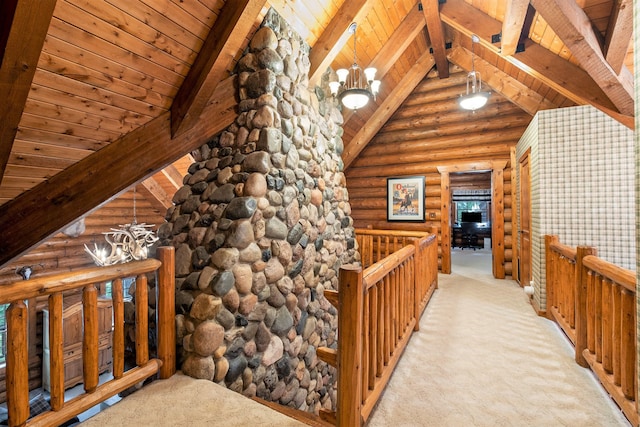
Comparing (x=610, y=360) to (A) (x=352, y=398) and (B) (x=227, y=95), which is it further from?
(B) (x=227, y=95)

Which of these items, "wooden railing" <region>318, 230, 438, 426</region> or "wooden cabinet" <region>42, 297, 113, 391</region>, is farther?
"wooden cabinet" <region>42, 297, 113, 391</region>

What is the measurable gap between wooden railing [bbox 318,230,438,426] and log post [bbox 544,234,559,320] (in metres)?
1.75

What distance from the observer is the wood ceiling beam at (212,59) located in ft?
7.17

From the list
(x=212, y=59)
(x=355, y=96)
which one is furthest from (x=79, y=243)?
(x=355, y=96)

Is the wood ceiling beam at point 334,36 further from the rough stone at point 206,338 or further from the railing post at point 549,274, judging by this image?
the railing post at point 549,274

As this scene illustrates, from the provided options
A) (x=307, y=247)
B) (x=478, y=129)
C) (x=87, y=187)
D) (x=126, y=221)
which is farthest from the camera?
(x=126, y=221)

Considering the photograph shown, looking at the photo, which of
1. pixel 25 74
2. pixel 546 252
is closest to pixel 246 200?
pixel 25 74

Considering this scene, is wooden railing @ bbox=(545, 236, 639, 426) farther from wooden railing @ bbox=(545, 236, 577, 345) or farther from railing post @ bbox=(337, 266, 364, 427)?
railing post @ bbox=(337, 266, 364, 427)

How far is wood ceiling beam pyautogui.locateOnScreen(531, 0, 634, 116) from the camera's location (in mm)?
2389

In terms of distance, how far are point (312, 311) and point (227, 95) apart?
8.10ft

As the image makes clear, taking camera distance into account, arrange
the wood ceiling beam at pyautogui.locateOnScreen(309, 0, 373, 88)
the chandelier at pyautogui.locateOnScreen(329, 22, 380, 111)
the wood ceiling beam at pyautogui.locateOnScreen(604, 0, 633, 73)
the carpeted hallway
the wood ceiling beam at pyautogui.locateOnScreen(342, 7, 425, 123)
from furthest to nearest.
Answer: the wood ceiling beam at pyautogui.locateOnScreen(342, 7, 425, 123)
the chandelier at pyautogui.locateOnScreen(329, 22, 380, 111)
the wood ceiling beam at pyautogui.locateOnScreen(309, 0, 373, 88)
the wood ceiling beam at pyautogui.locateOnScreen(604, 0, 633, 73)
the carpeted hallway

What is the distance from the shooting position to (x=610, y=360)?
2014 mm

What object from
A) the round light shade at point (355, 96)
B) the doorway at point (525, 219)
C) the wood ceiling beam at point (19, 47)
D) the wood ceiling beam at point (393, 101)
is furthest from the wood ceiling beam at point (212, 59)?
the doorway at point (525, 219)

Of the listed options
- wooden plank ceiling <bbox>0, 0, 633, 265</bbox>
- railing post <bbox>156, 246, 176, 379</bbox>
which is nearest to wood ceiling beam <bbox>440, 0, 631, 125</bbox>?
wooden plank ceiling <bbox>0, 0, 633, 265</bbox>
